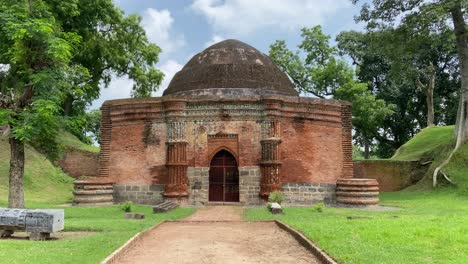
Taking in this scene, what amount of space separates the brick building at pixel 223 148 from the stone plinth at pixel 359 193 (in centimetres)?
58

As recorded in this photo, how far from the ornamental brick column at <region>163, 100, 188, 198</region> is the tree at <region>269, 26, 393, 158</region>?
14617mm

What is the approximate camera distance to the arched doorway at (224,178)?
49.3ft

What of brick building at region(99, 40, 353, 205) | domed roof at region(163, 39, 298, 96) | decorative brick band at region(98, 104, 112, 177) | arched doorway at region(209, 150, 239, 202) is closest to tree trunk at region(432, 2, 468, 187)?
brick building at region(99, 40, 353, 205)

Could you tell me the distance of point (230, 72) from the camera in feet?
55.6

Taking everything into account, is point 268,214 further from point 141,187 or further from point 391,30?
point 391,30

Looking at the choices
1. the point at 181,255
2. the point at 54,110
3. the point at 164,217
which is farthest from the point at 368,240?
the point at 54,110

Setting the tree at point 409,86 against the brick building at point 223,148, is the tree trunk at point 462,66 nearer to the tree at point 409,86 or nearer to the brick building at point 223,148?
the brick building at point 223,148

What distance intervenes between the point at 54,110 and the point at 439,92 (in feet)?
95.0

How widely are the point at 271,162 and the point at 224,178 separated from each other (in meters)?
1.80

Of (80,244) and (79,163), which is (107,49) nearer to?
(79,163)

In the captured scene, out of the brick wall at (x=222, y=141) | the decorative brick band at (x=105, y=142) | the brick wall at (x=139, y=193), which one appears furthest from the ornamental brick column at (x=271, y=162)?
the decorative brick band at (x=105, y=142)

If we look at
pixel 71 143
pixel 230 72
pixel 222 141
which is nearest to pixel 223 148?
pixel 222 141

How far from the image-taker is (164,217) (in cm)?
1138

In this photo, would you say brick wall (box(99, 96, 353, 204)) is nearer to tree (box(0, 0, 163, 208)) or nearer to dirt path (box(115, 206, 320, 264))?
tree (box(0, 0, 163, 208))
